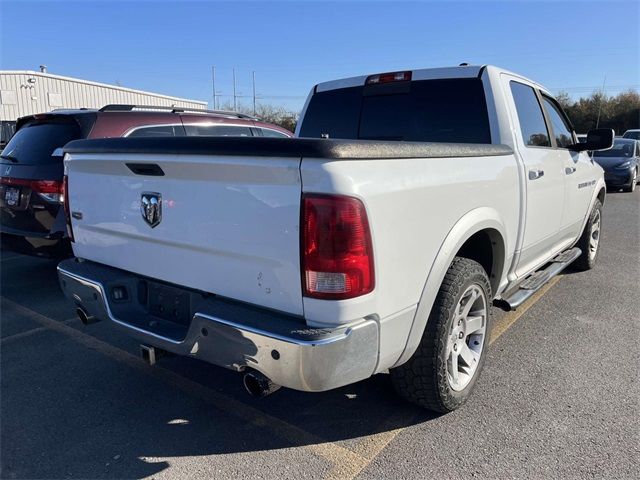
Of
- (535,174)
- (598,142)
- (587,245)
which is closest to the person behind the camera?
(535,174)

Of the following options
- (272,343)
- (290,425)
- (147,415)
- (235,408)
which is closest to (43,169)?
(147,415)

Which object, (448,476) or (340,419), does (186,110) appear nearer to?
(340,419)

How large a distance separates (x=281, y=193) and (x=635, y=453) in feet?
7.51

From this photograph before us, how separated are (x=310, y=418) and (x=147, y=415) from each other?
3.27 feet

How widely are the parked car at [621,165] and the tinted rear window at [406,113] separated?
13266 millimetres

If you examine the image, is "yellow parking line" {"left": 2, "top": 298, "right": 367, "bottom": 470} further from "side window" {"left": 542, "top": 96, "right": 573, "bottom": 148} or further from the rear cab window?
"side window" {"left": 542, "top": 96, "right": 573, "bottom": 148}

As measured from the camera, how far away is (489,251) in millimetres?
3320

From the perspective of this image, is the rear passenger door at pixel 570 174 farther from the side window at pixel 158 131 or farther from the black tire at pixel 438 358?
the side window at pixel 158 131

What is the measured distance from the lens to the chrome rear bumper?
2.03 meters

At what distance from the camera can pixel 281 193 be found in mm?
2084

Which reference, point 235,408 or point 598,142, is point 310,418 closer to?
point 235,408

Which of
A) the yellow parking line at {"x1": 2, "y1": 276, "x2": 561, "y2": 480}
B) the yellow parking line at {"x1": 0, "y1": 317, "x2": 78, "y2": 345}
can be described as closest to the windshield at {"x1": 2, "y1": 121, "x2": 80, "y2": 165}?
the yellow parking line at {"x1": 0, "y1": 317, "x2": 78, "y2": 345}

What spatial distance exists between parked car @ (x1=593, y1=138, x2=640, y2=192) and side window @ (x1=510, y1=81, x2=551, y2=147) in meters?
12.4

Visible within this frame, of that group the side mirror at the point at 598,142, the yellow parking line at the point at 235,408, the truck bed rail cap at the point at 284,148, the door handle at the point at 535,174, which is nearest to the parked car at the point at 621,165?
the side mirror at the point at 598,142
